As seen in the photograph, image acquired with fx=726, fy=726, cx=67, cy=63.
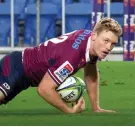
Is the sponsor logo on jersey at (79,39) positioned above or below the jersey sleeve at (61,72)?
above

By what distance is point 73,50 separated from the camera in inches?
269

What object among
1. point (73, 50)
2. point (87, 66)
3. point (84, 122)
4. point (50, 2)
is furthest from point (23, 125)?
point (50, 2)

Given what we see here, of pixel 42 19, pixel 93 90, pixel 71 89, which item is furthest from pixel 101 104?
pixel 42 19

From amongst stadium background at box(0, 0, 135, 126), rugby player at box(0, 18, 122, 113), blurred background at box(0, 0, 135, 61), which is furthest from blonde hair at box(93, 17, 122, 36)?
blurred background at box(0, 0, 135, 61)

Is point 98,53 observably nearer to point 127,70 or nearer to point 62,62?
point 62,62

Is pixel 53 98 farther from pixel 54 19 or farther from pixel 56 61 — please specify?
pixel 54 19

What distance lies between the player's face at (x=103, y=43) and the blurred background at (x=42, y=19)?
1713 centimetres

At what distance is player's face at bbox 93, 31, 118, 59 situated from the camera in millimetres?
6820

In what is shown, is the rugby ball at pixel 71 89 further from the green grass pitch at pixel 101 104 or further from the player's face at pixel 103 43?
the player's face at pixel 103 43

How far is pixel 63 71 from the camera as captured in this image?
6.86 meters

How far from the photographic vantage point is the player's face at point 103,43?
682 cm

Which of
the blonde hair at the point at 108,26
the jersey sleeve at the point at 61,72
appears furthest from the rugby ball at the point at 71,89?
the blonde hair at the point at 108,26

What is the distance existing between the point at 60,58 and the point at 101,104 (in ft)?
8.82

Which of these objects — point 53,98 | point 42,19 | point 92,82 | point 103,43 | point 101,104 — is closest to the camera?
point 103,43
